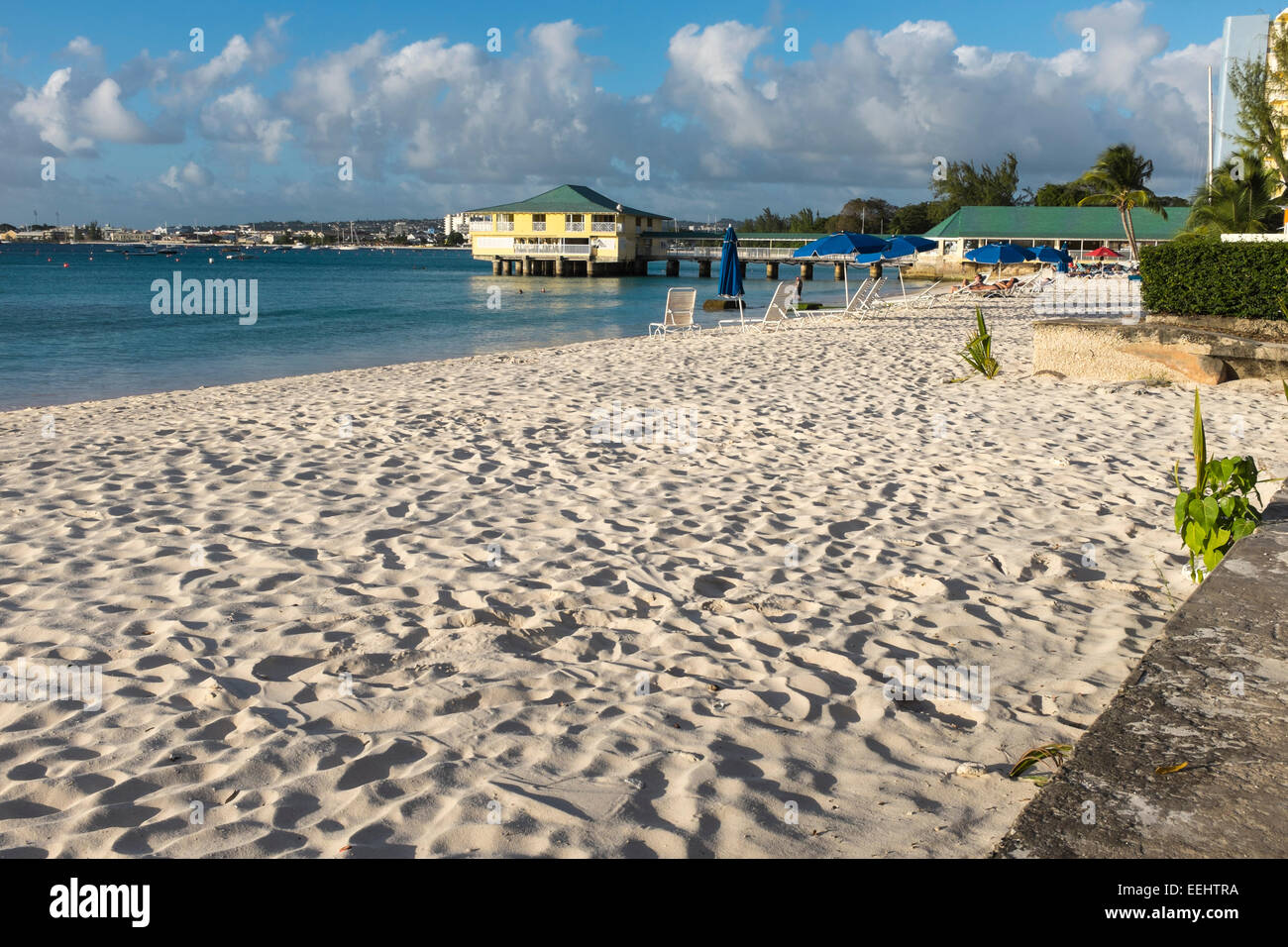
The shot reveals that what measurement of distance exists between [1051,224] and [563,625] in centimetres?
6410

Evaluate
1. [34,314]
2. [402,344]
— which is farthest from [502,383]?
[34,314]

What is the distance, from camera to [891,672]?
345cm

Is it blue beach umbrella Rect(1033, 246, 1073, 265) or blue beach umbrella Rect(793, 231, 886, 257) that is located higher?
blue beach umbrella Rect(1033, 246, 1073, 265)

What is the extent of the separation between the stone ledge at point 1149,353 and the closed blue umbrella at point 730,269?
44.8ft

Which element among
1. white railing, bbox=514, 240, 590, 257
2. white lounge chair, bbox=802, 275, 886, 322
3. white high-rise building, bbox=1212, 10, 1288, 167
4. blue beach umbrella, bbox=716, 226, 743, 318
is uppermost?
white railing, bbox=514, 240, 590, 257

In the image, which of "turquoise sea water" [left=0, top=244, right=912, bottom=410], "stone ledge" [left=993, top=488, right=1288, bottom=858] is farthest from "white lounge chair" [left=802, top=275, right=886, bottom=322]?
"stone ledge" [left=993, top=488, right=1288, bottom=858]

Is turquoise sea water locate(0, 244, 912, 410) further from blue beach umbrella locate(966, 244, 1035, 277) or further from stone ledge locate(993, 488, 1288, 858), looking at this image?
stone ledge locate(993, 488, 1288, 858)

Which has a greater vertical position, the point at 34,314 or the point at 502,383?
the point at 34,314

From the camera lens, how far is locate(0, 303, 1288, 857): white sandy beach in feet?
8.38

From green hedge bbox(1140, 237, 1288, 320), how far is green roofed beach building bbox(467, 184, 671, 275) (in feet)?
224

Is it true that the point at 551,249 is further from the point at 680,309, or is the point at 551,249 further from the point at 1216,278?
the point at 1216,278

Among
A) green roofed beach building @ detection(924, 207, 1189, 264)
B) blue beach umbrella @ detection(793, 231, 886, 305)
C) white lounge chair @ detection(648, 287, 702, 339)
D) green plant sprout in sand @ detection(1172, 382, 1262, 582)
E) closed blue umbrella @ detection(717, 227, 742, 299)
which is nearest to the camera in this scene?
green plant sprout in sand @ detection(1172, 382, 1262, 582)

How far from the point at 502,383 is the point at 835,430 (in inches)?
171
